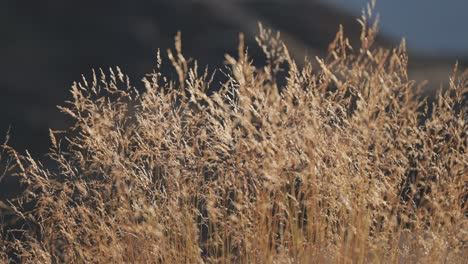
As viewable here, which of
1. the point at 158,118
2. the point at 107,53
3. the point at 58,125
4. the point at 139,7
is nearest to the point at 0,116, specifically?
the point at 58,125

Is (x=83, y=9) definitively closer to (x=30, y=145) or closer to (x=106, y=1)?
(x=106, y=1)

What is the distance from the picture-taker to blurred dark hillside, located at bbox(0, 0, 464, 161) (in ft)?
29.6

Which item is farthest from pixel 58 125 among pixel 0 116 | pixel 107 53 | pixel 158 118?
pixel 158 118

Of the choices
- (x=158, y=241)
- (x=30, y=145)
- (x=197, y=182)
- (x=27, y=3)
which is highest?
(x=27, y=3)

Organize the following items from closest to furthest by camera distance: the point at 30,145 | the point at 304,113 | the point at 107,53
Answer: the point at 304,113, the point at 30,145, the point at 107,53

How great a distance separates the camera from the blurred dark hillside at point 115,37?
9.02 meters

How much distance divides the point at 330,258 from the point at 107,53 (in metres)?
7.08

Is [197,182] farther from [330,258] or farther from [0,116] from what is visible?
[0,116]

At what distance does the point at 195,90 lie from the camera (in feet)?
8.93

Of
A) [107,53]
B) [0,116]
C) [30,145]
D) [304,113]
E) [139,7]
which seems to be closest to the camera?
[304,113]

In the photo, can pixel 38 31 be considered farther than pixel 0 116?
Yes

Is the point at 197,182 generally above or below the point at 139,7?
below

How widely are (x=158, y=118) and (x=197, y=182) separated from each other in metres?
0.29

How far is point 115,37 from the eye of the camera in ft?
32.5
